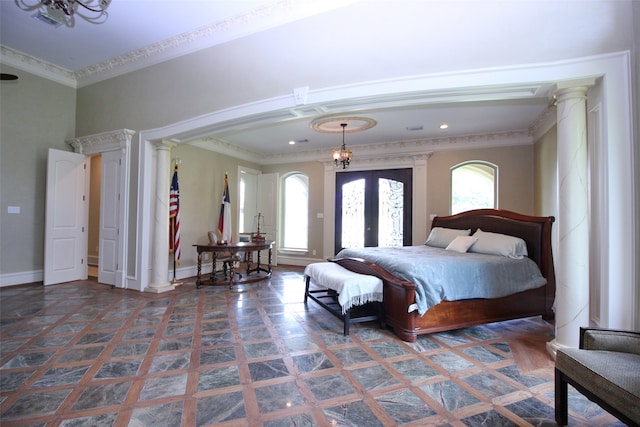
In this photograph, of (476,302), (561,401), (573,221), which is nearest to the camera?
(561,401)

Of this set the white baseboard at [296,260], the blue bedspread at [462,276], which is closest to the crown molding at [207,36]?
the blue bedspread at [462,276]

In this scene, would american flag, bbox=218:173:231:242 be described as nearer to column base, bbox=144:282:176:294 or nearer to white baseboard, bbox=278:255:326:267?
column base, bbox=144:282:176:294

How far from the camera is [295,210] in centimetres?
748

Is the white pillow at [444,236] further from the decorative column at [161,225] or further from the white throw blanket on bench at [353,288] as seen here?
the decorative column at [161,225]

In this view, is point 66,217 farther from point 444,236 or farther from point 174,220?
point 444,236

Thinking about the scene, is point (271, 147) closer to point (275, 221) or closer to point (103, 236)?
point (275, 221)

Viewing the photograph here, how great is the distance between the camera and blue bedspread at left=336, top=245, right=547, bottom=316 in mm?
2818

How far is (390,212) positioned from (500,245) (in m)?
2.77

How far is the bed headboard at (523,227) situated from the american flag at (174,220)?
4825 millimetres

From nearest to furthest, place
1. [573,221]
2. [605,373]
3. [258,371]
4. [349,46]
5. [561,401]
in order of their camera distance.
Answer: [605,373], [561,401], [258,371], [573,221], [349,46]

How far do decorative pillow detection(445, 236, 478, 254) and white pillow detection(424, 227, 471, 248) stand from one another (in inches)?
12.3

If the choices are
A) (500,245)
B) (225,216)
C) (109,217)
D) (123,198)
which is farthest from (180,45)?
(500,245)

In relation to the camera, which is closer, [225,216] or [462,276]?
[462,276]

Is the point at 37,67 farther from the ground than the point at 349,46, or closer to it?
farther from the ground
